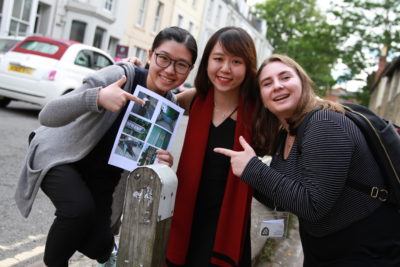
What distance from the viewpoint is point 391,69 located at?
18.6 metres

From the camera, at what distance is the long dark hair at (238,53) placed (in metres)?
2.19

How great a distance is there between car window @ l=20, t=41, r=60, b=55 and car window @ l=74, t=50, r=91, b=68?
47 cm

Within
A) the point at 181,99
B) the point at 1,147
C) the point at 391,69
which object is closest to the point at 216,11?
the point at 391,69

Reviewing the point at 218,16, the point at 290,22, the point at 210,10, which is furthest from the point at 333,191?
the point at 290,22

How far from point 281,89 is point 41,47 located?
782 cm

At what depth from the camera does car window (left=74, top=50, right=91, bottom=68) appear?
877 centimetres

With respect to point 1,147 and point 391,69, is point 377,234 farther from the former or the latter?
point 391,69

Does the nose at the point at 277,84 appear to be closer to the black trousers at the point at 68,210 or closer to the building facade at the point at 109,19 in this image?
the black trousers at the point at 68,210

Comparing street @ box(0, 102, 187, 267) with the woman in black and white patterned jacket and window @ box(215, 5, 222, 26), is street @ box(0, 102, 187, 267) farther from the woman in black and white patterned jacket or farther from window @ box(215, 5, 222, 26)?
window @ box(215, 5, 222, 26)

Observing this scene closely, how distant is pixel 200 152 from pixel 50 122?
820 millimetres

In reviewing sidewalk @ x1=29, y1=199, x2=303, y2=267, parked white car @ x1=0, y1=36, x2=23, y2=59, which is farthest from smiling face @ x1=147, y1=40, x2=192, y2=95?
parked white car @ x1=0, y1=36, x2=23, y2=59

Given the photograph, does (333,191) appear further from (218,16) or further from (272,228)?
(218,16)

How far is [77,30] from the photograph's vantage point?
764 inches

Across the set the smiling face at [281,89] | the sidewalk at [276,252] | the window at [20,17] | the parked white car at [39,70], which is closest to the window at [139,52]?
the window at [20,17]
